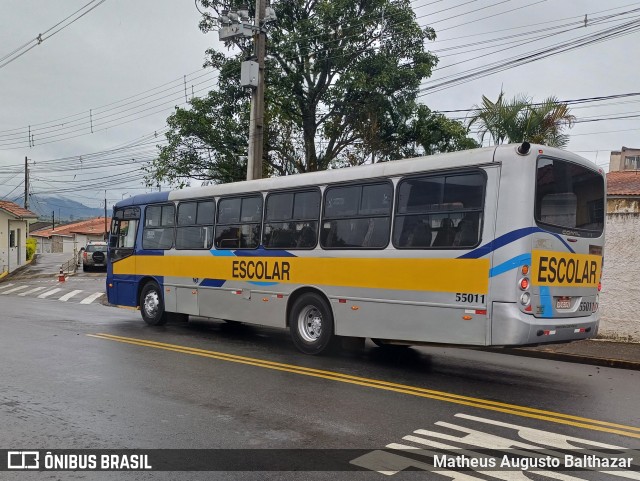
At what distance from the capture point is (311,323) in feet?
33.3

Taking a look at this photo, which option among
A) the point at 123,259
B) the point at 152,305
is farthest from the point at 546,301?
the point at 123,259

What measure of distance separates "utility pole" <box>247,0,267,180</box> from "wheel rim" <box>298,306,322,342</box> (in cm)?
687

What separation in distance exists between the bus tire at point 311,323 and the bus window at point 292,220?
3.07 ft

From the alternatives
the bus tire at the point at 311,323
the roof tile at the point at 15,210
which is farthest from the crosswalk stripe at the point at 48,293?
the bus tire at the point at 311,323

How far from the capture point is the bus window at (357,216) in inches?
354

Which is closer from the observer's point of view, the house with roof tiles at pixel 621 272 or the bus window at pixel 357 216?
the bus window at pixel 357 216

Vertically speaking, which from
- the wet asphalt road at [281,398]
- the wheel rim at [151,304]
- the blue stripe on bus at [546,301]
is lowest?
the wet asphalt road at [281,398]

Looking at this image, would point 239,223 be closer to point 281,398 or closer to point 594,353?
point 281,398

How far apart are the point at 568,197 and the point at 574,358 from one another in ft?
11.8

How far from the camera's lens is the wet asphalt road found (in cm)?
552

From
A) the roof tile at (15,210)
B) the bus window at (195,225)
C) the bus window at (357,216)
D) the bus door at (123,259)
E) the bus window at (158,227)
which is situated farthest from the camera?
the roof tile at (15,210)

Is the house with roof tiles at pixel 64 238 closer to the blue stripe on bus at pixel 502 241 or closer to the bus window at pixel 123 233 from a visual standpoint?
the bus window at pixel 123 233

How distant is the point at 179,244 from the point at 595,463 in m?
9.69

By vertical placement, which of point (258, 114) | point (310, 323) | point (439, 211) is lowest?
point (310, 323)
